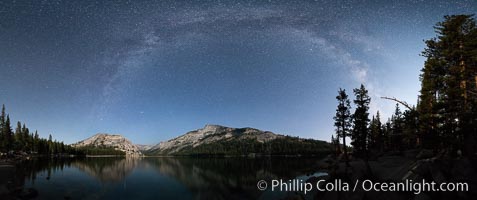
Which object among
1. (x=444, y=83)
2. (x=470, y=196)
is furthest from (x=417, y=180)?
(x=444, y=83)

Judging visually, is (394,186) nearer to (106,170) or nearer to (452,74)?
(452,74)

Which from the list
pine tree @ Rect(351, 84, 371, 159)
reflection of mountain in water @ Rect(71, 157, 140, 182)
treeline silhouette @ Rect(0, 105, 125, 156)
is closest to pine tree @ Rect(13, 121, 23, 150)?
treeline silhouette @ Rect(0, 105, 125, 156)

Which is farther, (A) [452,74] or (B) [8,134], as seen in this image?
(B) [8,134]

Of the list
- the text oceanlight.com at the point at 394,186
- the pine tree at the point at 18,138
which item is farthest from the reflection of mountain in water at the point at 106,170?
the text oceanlight.com at the point at 394,186

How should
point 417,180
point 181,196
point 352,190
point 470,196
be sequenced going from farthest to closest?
1. point 181,196
2. point 352,190
3. point 417,180
4. point 470,196

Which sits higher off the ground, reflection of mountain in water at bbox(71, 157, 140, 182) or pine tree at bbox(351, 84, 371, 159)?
pine tree at bbox(351, 84, 371, 159)

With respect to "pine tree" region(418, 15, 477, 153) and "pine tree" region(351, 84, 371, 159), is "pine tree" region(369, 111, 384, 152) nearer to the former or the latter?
"pine tree" region(351, 84, 371, 159)

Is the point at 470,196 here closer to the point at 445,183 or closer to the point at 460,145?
the point at 445,183

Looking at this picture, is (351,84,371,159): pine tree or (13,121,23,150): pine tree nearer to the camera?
(351,84,371,159): pine tree

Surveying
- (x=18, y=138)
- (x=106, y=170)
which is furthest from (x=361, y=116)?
A: (x=18, y=138)

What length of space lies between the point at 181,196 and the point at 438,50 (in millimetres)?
39471

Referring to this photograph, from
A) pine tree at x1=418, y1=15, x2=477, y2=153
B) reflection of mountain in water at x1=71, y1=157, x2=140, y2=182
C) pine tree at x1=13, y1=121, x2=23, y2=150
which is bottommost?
reflection of mountain in water at x1=71, y1=157, x2=140, y2=182

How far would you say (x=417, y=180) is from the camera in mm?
16484

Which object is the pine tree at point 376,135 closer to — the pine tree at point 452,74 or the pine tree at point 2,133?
the pine tree at point 452,74
